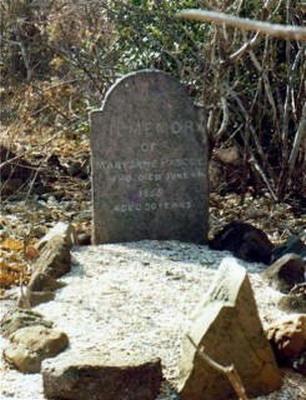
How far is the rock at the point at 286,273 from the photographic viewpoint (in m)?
3.78

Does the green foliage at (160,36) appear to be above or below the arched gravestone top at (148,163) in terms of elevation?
above

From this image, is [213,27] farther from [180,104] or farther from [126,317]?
[126,317]

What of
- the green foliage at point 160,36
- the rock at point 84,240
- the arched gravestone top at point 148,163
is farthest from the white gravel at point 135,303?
the green foliage at point 160,36

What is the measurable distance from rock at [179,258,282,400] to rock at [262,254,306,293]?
0.78m

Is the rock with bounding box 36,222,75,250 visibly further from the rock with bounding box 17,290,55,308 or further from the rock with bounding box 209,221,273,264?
the rock with bounding box 209,221,273,264

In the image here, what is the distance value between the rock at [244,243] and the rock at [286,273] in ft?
1.57

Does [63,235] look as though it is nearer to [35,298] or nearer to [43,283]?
[43,283]

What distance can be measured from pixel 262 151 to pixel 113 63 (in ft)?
4.43

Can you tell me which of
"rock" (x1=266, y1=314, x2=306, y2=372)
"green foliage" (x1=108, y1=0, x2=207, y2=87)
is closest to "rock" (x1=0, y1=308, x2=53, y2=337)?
"rock" (x1=266, y1=314, x2=306, y2=372)

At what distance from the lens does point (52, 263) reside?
4.07 metres

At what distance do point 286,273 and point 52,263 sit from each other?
999mm

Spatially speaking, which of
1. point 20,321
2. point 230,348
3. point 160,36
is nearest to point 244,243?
point 20,321

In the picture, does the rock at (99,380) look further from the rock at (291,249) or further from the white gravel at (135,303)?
the rock at (291,249)

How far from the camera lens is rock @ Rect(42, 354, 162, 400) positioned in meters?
2.75
